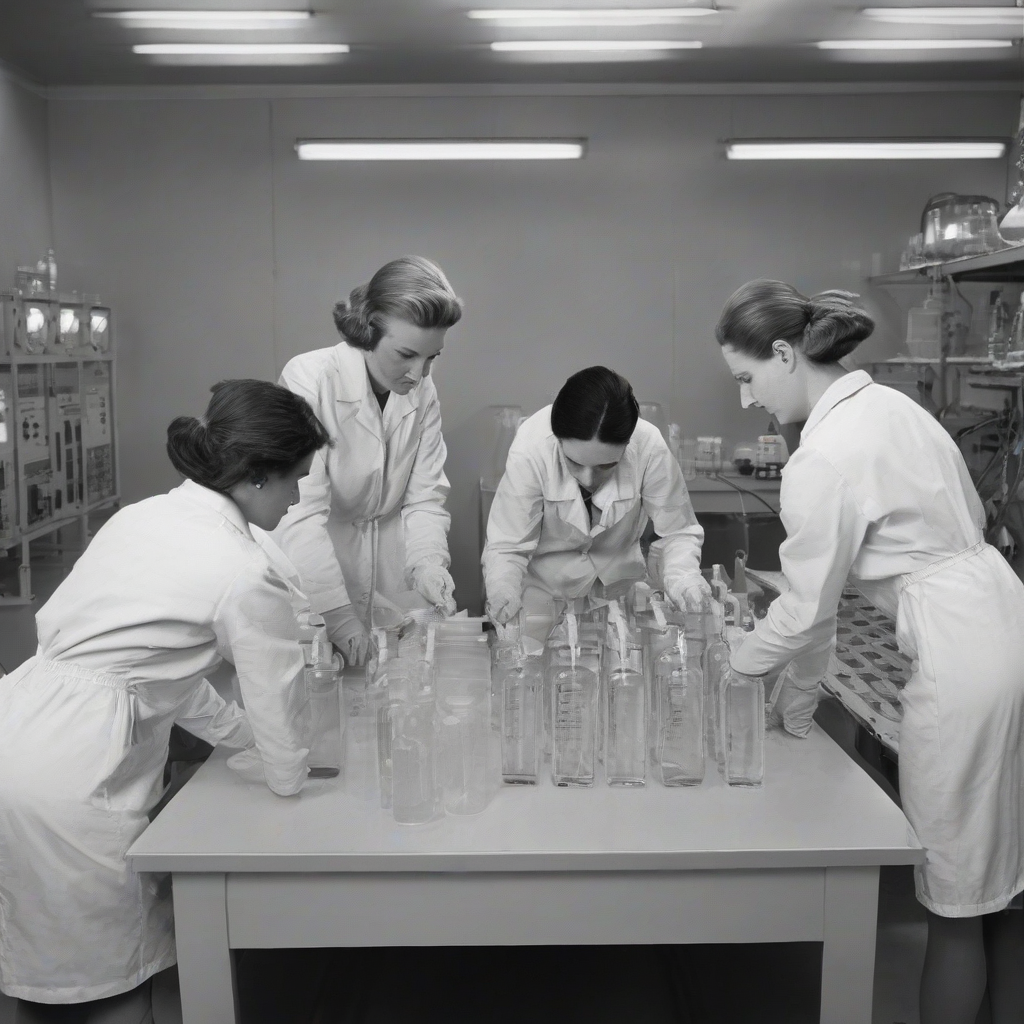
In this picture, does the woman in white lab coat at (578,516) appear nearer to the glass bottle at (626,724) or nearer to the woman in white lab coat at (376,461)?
the woman in white lab coat at (376,461)

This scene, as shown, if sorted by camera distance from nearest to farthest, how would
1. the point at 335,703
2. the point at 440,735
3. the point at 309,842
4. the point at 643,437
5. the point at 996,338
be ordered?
1. the point at 309,842
2. the point at 440,735
3. the point at 335,703
4. the point at 643,437
5. the point at 996,338

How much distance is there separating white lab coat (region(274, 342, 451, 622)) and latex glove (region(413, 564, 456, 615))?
0.14ft

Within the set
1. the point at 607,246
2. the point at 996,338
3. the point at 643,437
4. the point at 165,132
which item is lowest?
the point at 643,437

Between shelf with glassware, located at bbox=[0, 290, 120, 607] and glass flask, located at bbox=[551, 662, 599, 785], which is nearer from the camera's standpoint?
glass flask, located at bbox=[551, 662, 599, 785]

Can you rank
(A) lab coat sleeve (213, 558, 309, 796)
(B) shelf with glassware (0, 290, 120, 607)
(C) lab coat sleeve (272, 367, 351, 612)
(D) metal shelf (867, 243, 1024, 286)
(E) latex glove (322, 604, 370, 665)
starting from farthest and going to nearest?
(B) shelf with glassware (0, 290, 120, 607) → (D) metal shelf (867, 243, 1024, 286) → (C) lab coat sleeve (272, 367, 351, 612) → (E) latex glove (322, 604, 370, 665) → (A) lab coat sleeve (213, 558, 309, 796)

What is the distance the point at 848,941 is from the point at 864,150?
4023 millimetres

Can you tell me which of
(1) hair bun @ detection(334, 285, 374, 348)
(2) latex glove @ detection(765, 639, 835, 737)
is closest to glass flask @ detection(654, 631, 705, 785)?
(2) latex glove @ detection(765, 639, 835, 737)

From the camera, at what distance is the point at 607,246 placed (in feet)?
16.0

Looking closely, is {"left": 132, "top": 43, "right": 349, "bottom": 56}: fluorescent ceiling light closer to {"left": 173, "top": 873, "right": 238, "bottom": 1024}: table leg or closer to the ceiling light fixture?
the ceiling light fixture

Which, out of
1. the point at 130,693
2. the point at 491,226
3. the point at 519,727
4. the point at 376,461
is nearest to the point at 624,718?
the point at 519,727

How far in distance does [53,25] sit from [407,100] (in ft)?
5.01

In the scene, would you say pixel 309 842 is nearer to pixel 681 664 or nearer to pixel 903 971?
pixel 681 664

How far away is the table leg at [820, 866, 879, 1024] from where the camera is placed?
5.06 ft

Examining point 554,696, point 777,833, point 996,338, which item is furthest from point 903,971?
point 996,338
